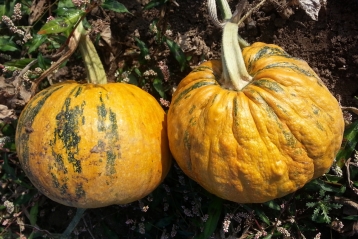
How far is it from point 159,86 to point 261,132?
1.24 m

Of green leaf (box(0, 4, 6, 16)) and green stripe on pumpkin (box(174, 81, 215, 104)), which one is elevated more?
green leaf (box(0, 4, 6, 16))

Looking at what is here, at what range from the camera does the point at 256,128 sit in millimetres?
2178

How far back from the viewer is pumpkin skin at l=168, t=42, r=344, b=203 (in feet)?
7.13

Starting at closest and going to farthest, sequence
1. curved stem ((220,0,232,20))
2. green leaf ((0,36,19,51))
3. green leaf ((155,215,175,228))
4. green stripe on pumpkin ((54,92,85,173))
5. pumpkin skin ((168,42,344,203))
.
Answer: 1. pumpkin skin ((168,42,344,203))
2. green stripe on pumpkin ((54,92,85,173))
3. curved stem ((220,0,232,20))
4. green leaf ((155,215,175,228))
5. green leaf ((0,36,19,51))

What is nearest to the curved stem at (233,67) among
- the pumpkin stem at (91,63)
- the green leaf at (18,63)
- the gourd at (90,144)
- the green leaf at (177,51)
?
the gourd at (90,144)

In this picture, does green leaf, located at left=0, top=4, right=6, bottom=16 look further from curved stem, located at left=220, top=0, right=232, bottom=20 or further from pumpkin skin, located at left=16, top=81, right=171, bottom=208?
curved stem, located at left=220, top=0, right=232, bottom=20

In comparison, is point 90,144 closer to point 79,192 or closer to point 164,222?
point 79,192

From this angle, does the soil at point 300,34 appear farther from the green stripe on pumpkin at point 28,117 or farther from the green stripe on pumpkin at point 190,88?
the green stripe on pumpkin at point 28,117

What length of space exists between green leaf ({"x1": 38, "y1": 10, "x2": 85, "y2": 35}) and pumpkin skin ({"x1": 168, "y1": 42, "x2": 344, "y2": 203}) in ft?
2.99

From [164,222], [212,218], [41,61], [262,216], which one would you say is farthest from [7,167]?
[262,216]

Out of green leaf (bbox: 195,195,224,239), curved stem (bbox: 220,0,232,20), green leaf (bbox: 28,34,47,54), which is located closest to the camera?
curved stem (bbox: 220,0,232,20)

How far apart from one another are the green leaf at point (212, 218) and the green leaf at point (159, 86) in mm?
916

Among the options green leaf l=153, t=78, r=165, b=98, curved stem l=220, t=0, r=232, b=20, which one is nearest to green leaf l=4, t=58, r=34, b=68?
green leaf l=153, t=78, r=165, b=98

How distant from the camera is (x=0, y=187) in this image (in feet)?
11.7
